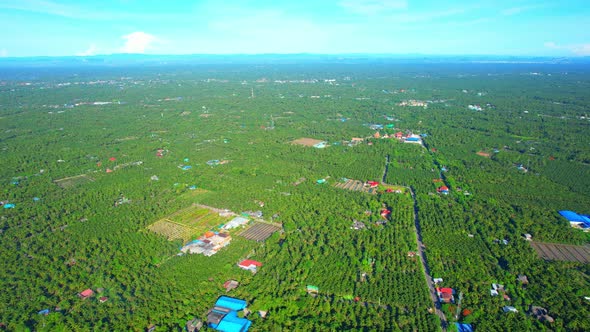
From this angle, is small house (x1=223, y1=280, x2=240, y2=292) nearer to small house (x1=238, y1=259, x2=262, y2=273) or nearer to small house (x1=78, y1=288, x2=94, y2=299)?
small house (x1=238, y1=259, x2=262, y2=273)

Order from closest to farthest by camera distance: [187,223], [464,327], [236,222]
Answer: [464,327] < [236,222] < [187,223]

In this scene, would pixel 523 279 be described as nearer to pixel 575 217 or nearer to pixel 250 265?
pixel 575 217

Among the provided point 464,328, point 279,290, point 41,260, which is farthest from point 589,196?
point 41,260

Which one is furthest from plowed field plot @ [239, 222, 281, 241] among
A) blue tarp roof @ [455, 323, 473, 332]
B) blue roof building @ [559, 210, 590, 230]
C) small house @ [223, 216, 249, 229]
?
blue roof building @ [559, 210, 590, 230]

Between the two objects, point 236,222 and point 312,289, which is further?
point 236,222

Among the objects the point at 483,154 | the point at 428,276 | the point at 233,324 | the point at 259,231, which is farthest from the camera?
the point at 483,154

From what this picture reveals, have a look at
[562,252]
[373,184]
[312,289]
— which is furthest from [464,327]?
[373,184]

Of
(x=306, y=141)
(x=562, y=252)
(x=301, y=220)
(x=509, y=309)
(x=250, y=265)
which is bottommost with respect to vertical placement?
(x=509, y=309)
